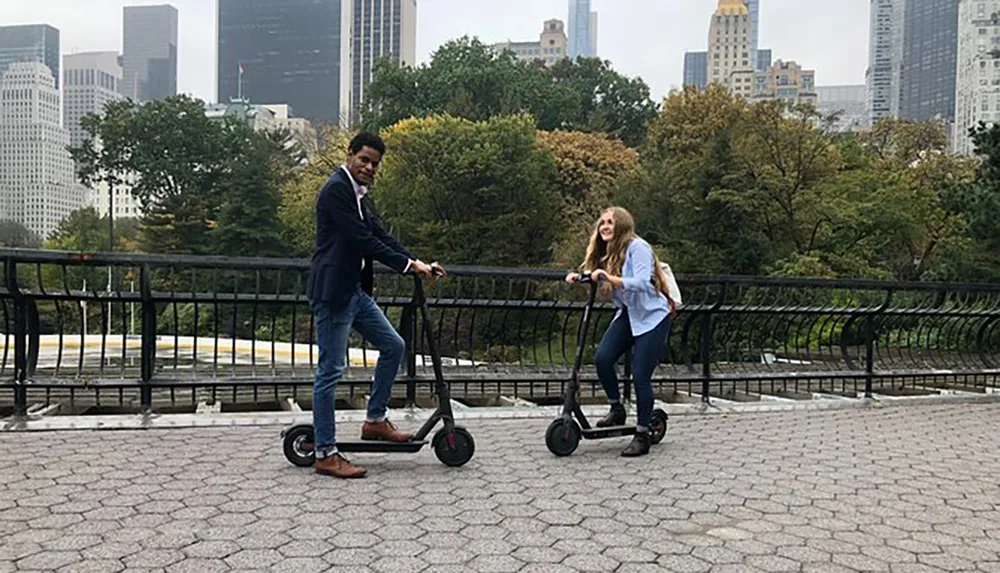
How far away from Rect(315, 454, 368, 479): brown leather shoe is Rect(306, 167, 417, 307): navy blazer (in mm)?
854

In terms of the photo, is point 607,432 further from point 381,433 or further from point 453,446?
point 381,433

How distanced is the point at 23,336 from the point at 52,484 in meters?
2.06

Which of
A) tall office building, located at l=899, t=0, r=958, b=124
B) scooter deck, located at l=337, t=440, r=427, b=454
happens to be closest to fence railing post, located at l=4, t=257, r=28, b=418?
scooter deck, located at l=337, t=440, r=427, b=454

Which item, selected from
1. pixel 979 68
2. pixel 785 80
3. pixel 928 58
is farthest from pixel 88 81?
pixel 979 68

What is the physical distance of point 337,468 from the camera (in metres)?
4.73

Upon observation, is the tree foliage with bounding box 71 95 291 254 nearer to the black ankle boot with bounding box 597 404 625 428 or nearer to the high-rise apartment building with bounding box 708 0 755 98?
the black ankle boot with bounding box 597 404 625 428

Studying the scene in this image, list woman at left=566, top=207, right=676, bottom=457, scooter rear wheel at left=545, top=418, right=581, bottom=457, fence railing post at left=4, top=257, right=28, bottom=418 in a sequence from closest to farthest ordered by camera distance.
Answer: scooter rear wheel at left=545, top=418, right=581, bottom=457
woman at left=566, top=207, right=676, bottom=457
fence railing post at left=4, top=257, right=28, bottom=418

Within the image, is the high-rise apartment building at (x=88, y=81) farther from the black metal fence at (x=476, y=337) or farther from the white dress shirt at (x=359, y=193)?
the white dress shirt at (x=359, y=193)

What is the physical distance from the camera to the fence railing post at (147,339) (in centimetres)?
621

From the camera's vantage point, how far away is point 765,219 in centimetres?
2847

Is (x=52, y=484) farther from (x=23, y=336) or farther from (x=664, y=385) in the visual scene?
(x=664, y=385)

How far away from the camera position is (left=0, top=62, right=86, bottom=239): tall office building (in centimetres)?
10288

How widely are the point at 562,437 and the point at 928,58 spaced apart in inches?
5270

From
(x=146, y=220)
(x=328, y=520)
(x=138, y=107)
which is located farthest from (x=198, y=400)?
(x=138, y=107)
